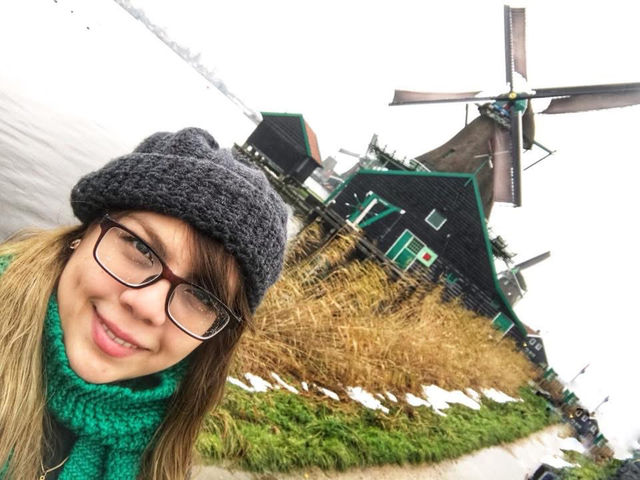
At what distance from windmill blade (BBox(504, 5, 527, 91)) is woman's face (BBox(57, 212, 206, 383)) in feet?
69.0

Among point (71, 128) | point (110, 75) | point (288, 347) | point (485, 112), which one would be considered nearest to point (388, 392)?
point (288, 347)

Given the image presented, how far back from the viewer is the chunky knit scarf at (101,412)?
1.18 m

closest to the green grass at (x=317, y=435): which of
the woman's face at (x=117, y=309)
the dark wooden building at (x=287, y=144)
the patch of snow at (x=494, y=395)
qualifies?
the woman's face at (x=117, y=309)

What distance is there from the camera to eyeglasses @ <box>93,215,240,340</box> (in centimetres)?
118

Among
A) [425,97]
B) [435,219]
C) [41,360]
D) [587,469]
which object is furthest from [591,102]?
[41,360]

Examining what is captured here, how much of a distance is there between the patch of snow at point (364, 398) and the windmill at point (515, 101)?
1348cm

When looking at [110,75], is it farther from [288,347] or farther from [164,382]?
[164,382]

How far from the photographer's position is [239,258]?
132 cm

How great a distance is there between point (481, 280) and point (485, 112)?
7727mm

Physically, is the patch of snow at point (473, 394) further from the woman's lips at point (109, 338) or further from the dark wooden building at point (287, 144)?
the dark wooden building at point (287, 144)

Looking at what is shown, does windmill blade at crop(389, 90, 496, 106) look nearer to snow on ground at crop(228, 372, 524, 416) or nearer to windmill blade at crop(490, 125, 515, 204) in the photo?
windmill blade at crop(490, 125, 515, 204)

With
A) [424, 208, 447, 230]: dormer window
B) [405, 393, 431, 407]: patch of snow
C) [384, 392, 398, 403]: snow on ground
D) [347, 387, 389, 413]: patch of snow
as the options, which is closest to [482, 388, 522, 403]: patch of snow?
[405, 393, 431, 407]: patch of snow

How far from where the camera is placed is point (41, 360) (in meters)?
1.18

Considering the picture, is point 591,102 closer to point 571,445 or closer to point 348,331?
point 571,445
